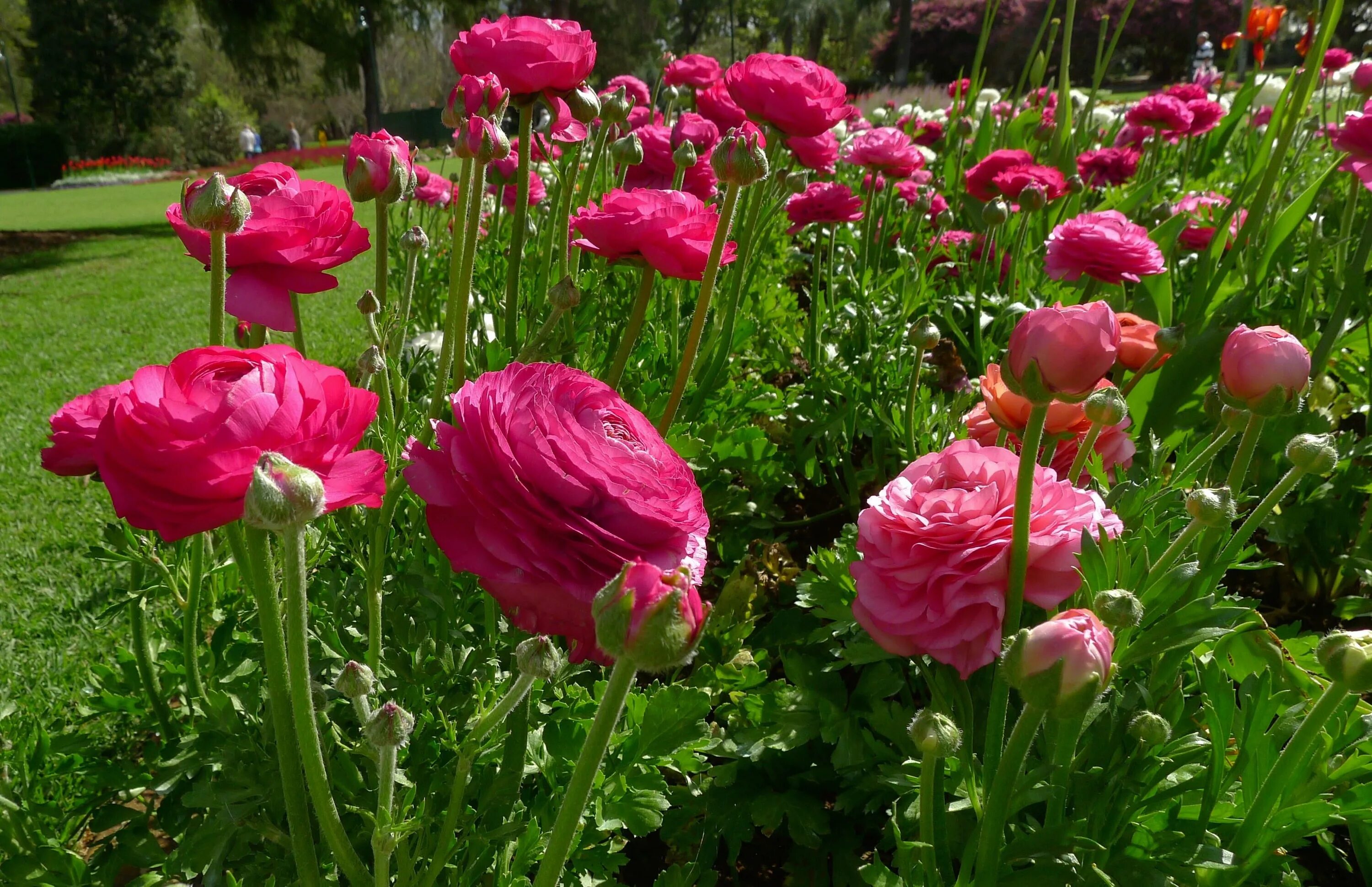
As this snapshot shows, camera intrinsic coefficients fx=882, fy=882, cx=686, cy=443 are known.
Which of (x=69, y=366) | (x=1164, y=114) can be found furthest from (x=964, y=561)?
(x=69, y=366)

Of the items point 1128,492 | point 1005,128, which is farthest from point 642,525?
point 1005,128

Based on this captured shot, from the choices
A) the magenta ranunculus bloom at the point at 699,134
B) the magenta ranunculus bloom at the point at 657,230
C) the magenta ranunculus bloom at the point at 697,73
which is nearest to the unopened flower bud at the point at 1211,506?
the magenta ranunculus bloom at the point at 657,230

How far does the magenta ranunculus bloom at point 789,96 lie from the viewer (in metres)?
1.37

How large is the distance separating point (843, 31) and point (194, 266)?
105 ft

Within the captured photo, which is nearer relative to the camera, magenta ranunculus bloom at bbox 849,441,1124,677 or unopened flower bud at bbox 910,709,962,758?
unopened flower bud at bbox 910,709,962,758

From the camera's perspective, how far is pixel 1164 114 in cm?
306

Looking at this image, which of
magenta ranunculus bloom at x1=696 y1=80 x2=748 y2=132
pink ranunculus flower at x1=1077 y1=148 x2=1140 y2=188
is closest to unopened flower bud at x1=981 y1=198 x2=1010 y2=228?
magenta ranunculus bloom at x1=696 y1=80 x2=748 y2=132

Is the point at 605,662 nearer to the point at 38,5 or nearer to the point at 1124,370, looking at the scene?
the point at 1124,370

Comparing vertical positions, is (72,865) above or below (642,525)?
below

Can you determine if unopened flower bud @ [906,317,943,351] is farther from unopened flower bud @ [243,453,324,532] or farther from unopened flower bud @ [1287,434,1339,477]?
unopened flower bud @ [243,453,324,532]

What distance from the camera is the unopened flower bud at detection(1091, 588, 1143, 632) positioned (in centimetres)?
72

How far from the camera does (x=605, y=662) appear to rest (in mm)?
667

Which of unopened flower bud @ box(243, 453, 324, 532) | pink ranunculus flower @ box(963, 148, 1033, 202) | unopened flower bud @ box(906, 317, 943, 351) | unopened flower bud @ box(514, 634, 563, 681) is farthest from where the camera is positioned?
pink ranunculus flower @ box(963, 148, 1033, 202)

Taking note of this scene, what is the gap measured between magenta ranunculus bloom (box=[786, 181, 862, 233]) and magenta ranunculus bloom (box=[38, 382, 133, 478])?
203cm
